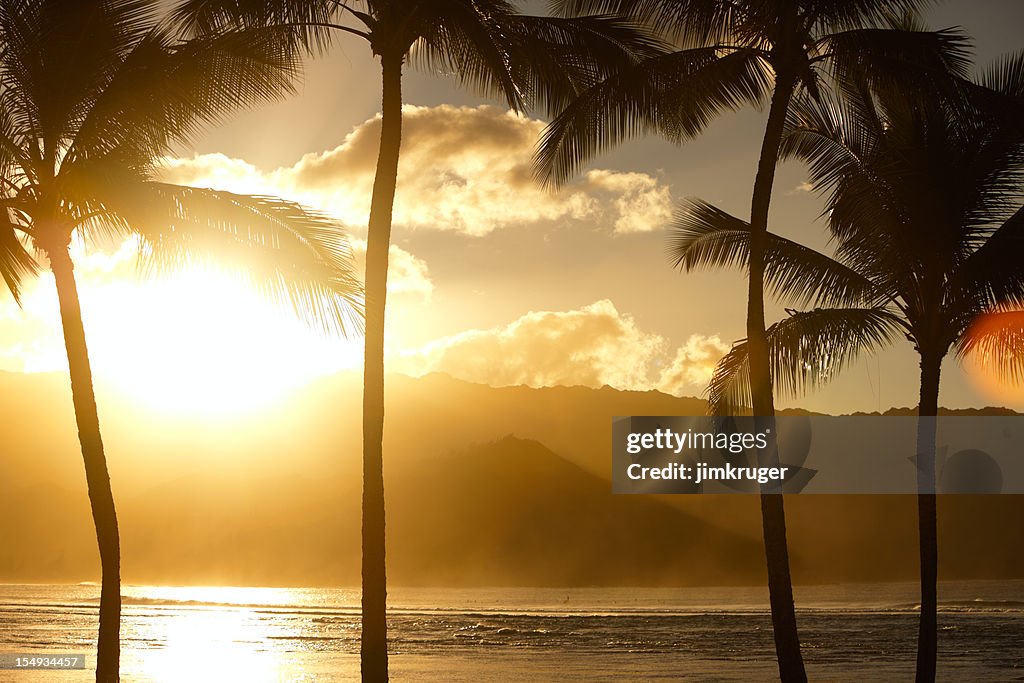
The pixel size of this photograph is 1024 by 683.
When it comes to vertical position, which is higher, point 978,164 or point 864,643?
point 978,164

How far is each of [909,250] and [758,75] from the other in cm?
327

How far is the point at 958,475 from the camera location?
193 meters

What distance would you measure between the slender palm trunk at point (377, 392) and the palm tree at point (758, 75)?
2.46 metres

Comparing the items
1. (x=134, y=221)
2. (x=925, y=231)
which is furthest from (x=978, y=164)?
(x=134, y=221)

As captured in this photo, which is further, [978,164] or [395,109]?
[978,164]

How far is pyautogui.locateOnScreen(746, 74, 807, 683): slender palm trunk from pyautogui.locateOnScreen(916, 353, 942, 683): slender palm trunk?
246 cm

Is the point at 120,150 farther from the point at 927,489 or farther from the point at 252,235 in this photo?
the point at 927,489

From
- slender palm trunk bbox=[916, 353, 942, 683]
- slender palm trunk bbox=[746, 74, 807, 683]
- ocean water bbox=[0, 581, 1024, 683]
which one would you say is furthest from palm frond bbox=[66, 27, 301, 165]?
ocean water bbox=[0, 581, 1024, 683]

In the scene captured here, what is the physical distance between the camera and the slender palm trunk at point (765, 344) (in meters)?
13.2

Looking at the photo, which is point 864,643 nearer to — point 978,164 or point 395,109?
point 978,164

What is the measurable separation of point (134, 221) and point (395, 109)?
3.27 metres

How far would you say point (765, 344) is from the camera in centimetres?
1362

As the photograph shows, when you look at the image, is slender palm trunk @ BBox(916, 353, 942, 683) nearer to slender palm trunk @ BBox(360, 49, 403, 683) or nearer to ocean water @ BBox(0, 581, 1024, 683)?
slender palm trunk @ BBox(360, 49, 403, 683)

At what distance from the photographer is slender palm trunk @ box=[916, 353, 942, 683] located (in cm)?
1467
